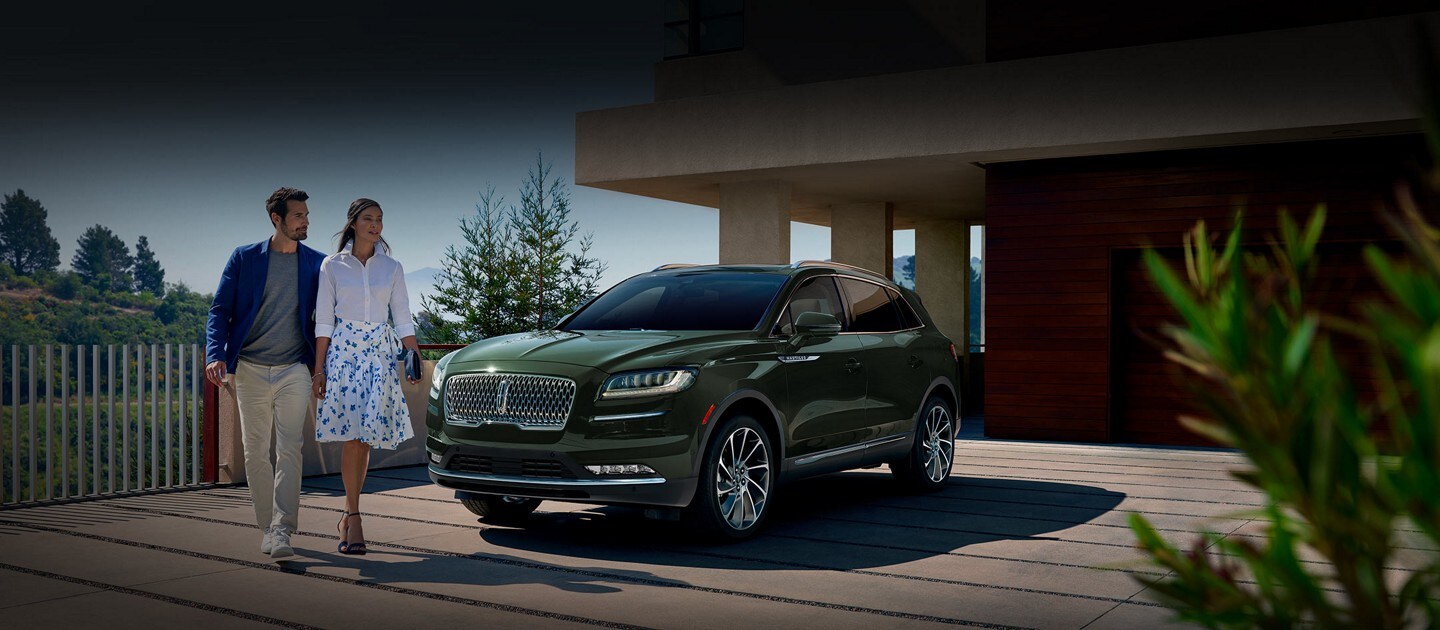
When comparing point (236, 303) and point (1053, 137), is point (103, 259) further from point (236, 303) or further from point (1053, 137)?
point (236, 303)

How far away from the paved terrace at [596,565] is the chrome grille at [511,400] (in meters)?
0.74

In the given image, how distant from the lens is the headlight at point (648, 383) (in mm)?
6551

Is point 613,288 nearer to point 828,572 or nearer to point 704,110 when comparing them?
point 828,572

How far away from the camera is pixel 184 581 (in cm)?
570

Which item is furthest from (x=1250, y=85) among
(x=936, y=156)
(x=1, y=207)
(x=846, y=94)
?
(x=1, y=207)

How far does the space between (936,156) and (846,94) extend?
137 cm

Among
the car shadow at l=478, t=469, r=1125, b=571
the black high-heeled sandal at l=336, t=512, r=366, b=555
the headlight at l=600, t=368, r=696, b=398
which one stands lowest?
the car shadow at l=478, t=469, r=1125, b=571

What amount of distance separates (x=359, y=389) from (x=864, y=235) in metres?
14.4

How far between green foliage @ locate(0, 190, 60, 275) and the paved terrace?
8673cm

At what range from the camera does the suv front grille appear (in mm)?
6508

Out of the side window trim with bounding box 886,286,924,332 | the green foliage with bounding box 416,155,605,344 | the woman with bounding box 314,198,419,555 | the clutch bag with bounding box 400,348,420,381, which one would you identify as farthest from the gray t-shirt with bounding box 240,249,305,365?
the green foliage with bounding box 416,155,605,344

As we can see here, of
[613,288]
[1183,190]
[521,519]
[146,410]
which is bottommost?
[521,519]

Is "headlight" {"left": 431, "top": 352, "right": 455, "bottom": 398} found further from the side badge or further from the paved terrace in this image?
the side badge

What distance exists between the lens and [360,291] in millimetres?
6465
